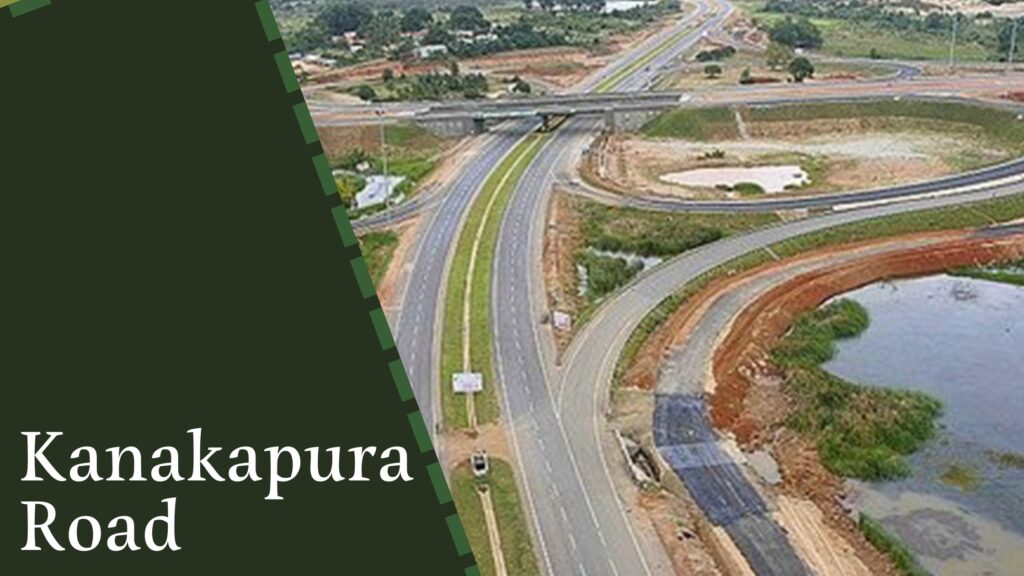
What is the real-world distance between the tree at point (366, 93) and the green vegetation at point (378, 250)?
61.3 meters

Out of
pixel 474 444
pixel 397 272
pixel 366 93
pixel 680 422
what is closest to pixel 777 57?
pixel 366 93

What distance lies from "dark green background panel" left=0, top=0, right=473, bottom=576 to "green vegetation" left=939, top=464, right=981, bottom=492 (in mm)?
39751

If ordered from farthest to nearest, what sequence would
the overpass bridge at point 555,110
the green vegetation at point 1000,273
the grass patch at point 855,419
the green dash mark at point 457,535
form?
the overpass bridge at point 555,110 → the green vegetation at point 1000,273 → the grass patch at point 855,419 → the green dash mark at point 457,535

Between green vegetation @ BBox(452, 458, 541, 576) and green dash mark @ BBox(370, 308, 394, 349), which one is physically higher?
green dash mark @ BBox(370, 308, 394, 349)

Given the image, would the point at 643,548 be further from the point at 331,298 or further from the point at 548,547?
the point at 331,298

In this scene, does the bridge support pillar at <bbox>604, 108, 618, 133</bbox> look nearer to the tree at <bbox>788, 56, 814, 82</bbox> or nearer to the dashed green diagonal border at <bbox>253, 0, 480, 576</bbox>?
the tree at <bbox>788, 56, 814, 82</bbox>

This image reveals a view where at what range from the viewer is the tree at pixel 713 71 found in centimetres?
15125

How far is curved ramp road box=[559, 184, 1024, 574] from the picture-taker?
1724 inches

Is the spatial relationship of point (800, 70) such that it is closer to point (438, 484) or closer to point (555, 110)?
point (555, 110)

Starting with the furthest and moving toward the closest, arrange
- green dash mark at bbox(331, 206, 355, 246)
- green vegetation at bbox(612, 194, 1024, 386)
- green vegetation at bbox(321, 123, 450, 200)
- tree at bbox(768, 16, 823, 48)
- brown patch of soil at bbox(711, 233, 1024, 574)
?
tree at bbox(768, 16, 823, 48), green vegetation at bbox(321, 123, 450, 200), green vegetation at bbox(612, 194, 1024, 386), brown patch of soil at bbox(711, 233, 1024, 574), green dash mark at bbox(331, 206, 355, 246)

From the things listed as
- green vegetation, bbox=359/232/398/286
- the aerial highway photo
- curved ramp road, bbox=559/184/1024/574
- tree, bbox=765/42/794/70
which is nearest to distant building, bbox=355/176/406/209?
the aerial highway photo

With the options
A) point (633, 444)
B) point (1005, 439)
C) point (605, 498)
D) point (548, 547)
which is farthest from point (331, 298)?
point (1005, 439)

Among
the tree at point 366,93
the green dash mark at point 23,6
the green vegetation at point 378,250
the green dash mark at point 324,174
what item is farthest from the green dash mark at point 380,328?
the tree at point 366,93

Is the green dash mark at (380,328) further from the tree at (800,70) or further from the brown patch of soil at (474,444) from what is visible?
the tree at (800,70)
